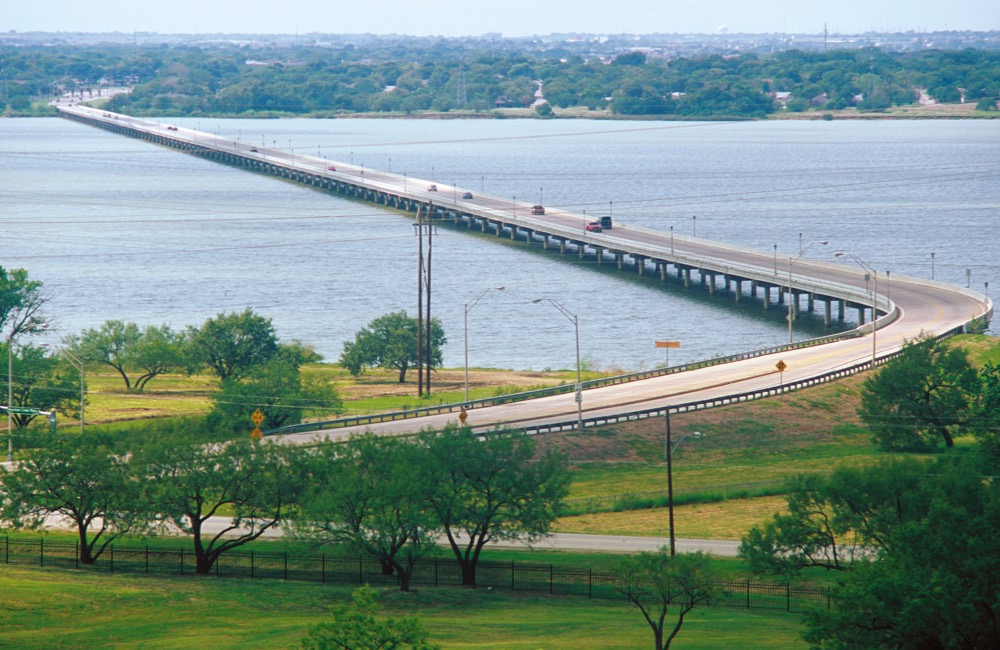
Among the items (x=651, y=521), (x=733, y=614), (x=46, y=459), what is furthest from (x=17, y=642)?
(x=651, y=521)

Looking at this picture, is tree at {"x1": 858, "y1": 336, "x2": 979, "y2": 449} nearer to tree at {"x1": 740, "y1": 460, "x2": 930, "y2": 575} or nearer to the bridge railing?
the bridge railing

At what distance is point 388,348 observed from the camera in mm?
83188

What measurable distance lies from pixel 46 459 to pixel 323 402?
23.5 meters

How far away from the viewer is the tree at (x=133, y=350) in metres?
80.8

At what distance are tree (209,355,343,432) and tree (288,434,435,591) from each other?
849 inches

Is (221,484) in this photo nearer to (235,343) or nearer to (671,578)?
(671,578)

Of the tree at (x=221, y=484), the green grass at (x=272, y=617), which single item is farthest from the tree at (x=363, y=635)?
the tree at (x=221, y=484)

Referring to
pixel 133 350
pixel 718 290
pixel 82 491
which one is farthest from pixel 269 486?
pixel 718 290

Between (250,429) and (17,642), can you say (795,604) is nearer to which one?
(17,642)

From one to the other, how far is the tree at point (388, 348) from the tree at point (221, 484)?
38218 millimetres

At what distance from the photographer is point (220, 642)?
32.5m

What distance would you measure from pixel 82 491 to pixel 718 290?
3202 inches

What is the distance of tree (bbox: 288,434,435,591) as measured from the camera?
39.6m

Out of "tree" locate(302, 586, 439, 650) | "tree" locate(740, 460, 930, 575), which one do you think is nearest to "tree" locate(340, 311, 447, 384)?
"tree" locate(740, 460, 930, 575)
